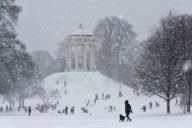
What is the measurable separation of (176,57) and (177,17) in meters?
4.93

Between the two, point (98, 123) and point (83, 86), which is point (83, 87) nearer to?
point (83, 86)

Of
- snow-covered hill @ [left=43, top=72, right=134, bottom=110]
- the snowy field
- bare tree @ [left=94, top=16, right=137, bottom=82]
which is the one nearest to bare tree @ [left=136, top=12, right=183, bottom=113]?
the snowy field

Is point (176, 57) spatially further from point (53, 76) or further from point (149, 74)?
point (53, 76)

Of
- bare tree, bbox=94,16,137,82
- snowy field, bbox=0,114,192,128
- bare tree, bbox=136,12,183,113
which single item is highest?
bare tree, bbox=94,16,137,82

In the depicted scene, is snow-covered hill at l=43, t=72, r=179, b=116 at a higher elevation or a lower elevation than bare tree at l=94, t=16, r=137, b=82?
lower

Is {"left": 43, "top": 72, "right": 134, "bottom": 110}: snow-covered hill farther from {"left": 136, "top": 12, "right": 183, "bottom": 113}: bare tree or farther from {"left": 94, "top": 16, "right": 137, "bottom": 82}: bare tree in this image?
{"left": 136, "top": 12, "right": 183, "bottom": 113}: bare tree

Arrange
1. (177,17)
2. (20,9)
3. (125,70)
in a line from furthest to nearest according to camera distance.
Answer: (125,70), (177,17), (20,9)

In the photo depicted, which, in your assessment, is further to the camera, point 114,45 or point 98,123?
point 114,45

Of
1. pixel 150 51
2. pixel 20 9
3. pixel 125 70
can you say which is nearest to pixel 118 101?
pixel 125 70

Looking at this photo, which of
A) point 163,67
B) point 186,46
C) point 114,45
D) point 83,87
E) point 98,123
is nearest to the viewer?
point 98,123

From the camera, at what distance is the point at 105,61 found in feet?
319

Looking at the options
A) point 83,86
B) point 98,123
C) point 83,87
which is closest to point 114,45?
point 83,86

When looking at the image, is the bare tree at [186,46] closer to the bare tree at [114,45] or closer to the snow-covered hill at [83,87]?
the snow-covered hill at [83,87]

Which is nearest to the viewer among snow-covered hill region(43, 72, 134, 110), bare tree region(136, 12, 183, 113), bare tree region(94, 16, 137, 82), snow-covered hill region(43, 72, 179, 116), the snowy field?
the snowy field
